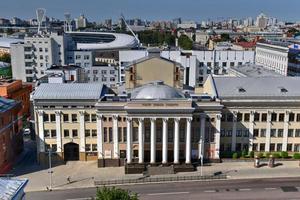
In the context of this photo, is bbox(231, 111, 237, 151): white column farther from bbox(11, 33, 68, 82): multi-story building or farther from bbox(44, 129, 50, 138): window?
bbox(11, 33, 68, 82): multi-story building

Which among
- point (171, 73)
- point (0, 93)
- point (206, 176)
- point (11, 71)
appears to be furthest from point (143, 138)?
point (11, 71)

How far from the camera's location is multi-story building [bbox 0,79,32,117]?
101125mm

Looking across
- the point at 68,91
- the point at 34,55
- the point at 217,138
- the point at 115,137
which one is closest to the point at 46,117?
the point at 68,91

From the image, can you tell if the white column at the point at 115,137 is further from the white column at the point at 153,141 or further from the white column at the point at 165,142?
the white column at the point at 165,142

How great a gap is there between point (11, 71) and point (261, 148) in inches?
4808

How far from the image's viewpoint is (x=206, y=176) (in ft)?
242

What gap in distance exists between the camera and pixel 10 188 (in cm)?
3466

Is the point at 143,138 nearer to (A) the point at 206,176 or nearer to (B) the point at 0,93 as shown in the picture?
(A) the point at 206,176


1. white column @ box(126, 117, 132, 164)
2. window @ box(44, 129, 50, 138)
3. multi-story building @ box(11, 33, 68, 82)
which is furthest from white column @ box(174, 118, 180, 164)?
multi-story building @ box(11, 33, 68, 82)

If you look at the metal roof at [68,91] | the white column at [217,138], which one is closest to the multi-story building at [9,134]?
the metal roof at [68,91]

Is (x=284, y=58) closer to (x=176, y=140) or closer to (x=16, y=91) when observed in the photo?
(x=176, y=140)

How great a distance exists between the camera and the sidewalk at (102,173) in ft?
237

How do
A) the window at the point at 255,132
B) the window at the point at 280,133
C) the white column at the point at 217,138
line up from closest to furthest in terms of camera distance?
the white column at the point at 217,138, the window at the point at 255,132, the window at the point at 280,133

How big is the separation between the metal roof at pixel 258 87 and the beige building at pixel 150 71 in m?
10.9
